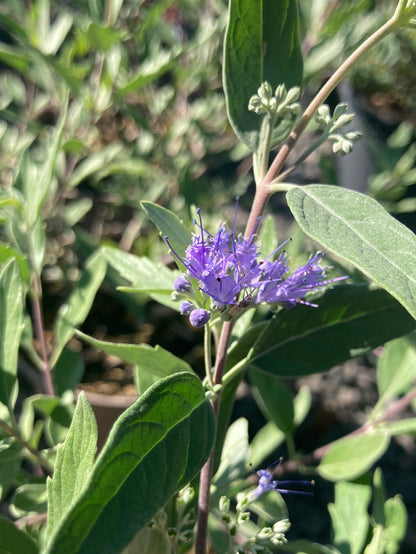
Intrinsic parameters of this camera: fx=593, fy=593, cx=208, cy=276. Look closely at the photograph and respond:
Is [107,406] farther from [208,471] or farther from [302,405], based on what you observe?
[208,471]

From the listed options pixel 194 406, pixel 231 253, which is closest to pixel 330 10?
pixel 231 253

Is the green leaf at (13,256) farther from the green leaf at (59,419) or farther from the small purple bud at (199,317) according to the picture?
the small purple bud at (199,317)

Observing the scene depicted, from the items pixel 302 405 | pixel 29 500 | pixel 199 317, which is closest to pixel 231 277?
pixel 199 317

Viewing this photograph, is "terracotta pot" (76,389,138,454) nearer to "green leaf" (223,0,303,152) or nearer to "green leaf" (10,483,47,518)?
"green leaf" (10,483,47,518)

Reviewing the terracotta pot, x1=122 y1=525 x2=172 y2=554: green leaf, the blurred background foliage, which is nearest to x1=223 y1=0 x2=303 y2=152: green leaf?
x1=122 y1=525 x2=172 y2=554: green leaf

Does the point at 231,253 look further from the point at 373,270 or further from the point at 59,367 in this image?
the point at 59,367

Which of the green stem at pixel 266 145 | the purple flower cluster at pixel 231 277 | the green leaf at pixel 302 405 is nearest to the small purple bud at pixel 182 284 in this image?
the purple flower cluster at pixel 231 277
